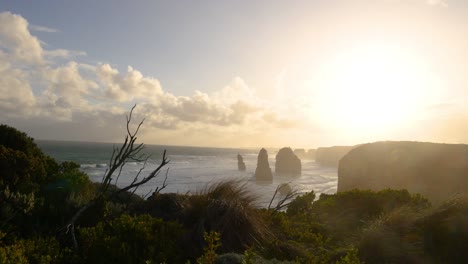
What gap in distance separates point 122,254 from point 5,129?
859 cm

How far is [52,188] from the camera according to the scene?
880cm

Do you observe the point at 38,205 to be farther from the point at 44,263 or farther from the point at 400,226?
the point at 400,226

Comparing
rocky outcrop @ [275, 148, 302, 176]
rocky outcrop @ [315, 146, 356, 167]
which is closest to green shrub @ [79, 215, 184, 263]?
rocky outcrop @ [275, 148, 302, 176]

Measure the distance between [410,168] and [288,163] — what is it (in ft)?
242

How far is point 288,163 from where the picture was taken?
340 feet

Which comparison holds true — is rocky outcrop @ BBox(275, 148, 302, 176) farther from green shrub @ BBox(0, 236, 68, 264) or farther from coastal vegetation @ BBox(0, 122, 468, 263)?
green shrub @ BBox(0, 236, 68, 264)

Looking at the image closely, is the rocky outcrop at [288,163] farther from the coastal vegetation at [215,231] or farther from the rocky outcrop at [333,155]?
the coastal vegetation at [215,231]

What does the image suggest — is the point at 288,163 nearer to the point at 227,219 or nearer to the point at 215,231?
the point at 227,219

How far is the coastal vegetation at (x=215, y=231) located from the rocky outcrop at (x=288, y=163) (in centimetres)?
9606

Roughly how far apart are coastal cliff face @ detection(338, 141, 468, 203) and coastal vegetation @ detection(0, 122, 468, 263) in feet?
74.2

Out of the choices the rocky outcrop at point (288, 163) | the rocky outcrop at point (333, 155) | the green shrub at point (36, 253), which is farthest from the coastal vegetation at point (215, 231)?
the rocky outcrop at point (333, 155)

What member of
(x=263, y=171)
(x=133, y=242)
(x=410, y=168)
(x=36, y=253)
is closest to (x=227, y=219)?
(x=133, y=242)

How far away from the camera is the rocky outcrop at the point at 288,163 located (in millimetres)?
102881

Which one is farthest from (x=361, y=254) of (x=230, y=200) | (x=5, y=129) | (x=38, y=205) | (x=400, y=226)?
(x=5, y=129)
